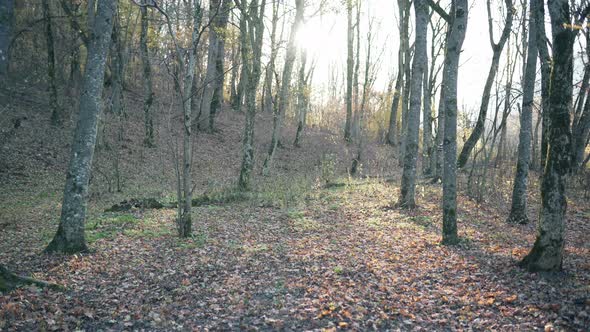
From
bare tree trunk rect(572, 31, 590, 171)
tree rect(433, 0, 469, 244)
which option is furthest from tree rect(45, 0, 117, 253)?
bare tree trunk rect(572, 31, 590, 171)

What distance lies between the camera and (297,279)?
22.8ft

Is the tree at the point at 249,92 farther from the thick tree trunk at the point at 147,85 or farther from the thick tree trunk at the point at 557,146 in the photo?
the thick tree trunk at the point at 557,146

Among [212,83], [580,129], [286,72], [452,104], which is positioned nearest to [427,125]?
[580,129]

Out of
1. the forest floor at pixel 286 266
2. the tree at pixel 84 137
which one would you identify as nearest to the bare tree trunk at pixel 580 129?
the forest floor at pixel 286 266

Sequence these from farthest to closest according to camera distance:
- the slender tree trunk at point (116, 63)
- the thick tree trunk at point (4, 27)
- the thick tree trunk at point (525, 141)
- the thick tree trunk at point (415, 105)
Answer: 1. the slender tree trunk at point (116, 63)
2. the thick tree trunk at point (415, 105)
3. the thick tree trunk at point (525, 141)
4. the thick tree trunk at point (4, 27)

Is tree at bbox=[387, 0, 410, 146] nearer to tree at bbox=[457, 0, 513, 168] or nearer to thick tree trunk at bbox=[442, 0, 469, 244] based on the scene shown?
tree at bbox=[457, 0, 513, 168]

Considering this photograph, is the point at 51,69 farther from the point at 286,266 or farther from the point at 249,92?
the point at 286,266

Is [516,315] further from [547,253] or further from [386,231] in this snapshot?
[386,231]

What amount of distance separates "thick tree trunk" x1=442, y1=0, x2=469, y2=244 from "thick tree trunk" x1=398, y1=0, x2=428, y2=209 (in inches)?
139

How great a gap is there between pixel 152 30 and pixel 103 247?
14.1m

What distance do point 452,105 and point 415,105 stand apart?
3.93 m

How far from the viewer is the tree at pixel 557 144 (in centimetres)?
608

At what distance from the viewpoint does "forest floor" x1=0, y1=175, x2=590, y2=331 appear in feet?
17.7

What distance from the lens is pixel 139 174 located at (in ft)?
57.0
